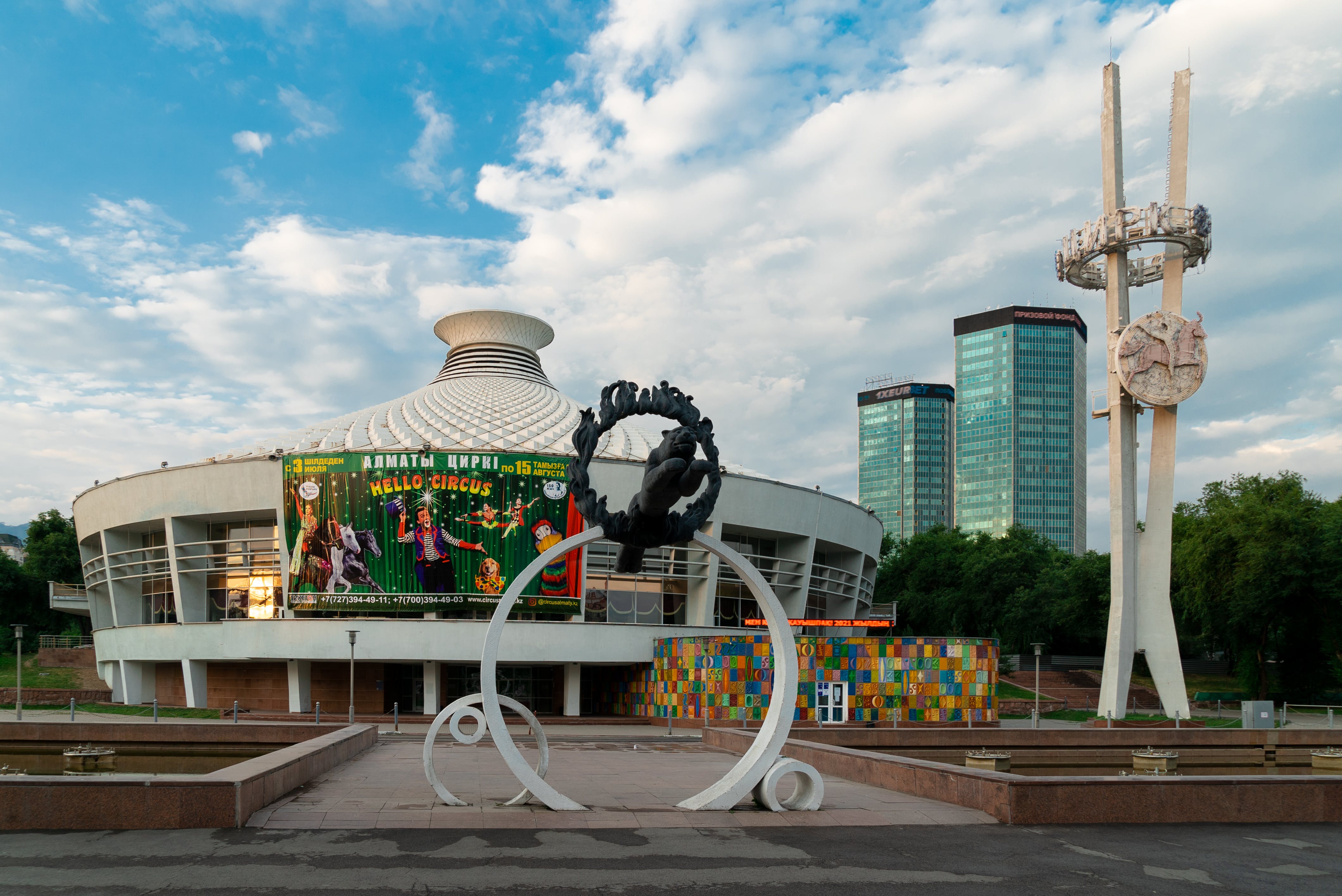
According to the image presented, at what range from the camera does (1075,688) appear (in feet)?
180

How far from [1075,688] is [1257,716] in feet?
91.7

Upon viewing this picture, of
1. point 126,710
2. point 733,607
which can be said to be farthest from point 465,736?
point 126,710

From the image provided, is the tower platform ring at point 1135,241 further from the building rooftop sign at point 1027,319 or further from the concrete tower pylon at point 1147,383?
the building rooftop sign at point 1027,319

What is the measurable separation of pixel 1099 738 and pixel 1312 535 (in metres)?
23.5

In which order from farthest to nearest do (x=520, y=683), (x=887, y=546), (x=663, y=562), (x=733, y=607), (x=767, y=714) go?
(x=887, y=546) → (x=733, y=607) → (x=520, y=683) → (x=663, y=562) → (x=767, y=714)

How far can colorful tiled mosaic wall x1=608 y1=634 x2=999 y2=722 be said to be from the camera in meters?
33.3

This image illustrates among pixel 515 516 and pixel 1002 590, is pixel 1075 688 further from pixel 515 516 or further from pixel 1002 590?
pixel 515 516

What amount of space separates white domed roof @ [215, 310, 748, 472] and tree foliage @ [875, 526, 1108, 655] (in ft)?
96.8

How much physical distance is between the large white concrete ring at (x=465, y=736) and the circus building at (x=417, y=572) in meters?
21.7

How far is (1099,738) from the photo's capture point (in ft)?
78.0

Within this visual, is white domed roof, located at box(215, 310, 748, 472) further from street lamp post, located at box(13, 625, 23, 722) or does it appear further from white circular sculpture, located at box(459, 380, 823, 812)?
white circular sculpture, located at box(459, 380, 823, 812)

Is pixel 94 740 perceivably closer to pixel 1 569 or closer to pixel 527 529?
pixel 527 529

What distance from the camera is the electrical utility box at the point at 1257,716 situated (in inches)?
1099

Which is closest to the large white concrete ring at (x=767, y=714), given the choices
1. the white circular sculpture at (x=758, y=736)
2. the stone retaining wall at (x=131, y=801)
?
the white circular sculpture at (x=758, y=736)
